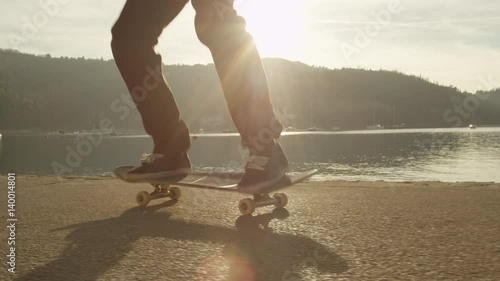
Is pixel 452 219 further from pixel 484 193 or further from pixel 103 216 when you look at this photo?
pixel 103 216

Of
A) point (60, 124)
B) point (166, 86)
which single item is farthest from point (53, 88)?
point (166, 86)

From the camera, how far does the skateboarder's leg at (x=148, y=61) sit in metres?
3.99

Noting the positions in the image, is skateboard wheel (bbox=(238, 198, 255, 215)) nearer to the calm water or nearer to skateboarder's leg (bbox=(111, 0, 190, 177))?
skateboarder's leg (bbox=(111, 0, 190, 177))

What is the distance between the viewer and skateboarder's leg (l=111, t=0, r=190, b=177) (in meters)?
3.99

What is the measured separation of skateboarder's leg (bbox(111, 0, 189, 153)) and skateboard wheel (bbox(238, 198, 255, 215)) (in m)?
0.96

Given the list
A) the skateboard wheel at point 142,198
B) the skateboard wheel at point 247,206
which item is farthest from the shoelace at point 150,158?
the skateboard wheel at point 247,206

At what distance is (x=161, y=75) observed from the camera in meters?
4.12

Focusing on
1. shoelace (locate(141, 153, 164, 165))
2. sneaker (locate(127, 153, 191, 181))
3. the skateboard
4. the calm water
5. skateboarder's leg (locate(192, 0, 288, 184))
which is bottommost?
the calm water

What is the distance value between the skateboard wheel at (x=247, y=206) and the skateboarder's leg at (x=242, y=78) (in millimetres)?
187

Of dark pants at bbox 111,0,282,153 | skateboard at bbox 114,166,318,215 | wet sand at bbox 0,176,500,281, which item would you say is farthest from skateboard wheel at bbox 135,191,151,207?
dark pants at bbox 111,0,282,153

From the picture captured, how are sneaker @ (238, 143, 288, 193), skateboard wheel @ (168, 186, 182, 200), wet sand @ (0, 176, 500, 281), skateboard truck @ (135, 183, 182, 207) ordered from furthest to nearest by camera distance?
skateboard wheel @ (168, 186, 182, 200), skateboard truck @ (135, 183, 182, 207), sneaker @ (238, 143, 288, 193), wet sand @ (0, 176, 500, 281)

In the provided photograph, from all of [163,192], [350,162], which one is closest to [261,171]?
[163,192]

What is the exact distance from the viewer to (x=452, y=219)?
3309mm

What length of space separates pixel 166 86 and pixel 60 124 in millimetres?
187929
